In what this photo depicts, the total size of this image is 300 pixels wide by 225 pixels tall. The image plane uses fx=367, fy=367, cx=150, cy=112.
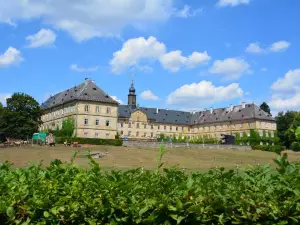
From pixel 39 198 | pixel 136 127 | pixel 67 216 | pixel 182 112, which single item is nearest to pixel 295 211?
pixel 67 216

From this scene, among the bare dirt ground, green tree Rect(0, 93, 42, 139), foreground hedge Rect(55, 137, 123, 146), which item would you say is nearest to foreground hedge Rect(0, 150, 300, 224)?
the bare dirt ground

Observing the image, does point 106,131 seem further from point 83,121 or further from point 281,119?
point 281,119

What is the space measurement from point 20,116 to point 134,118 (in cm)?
4907

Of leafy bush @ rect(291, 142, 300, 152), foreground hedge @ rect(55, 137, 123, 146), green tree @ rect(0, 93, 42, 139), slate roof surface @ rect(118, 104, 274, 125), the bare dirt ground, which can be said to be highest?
slate roof surface @ rect(118, 104, 274, 125)

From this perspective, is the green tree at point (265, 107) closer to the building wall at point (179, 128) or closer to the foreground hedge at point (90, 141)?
the building wall at point (179, 128)

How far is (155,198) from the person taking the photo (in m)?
3.14

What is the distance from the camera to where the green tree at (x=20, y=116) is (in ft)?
249

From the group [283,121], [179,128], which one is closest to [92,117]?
[179,128]

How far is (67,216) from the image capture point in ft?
10.8

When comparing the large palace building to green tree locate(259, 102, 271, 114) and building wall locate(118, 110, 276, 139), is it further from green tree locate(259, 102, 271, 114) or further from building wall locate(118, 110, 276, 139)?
green tree locate(259, 102, 271, 114)

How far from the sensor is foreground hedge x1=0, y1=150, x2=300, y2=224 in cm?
298

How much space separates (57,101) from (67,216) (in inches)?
3875

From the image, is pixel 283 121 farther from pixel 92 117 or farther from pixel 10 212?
pixel 10 212

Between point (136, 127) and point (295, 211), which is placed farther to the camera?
point (136, 127)
